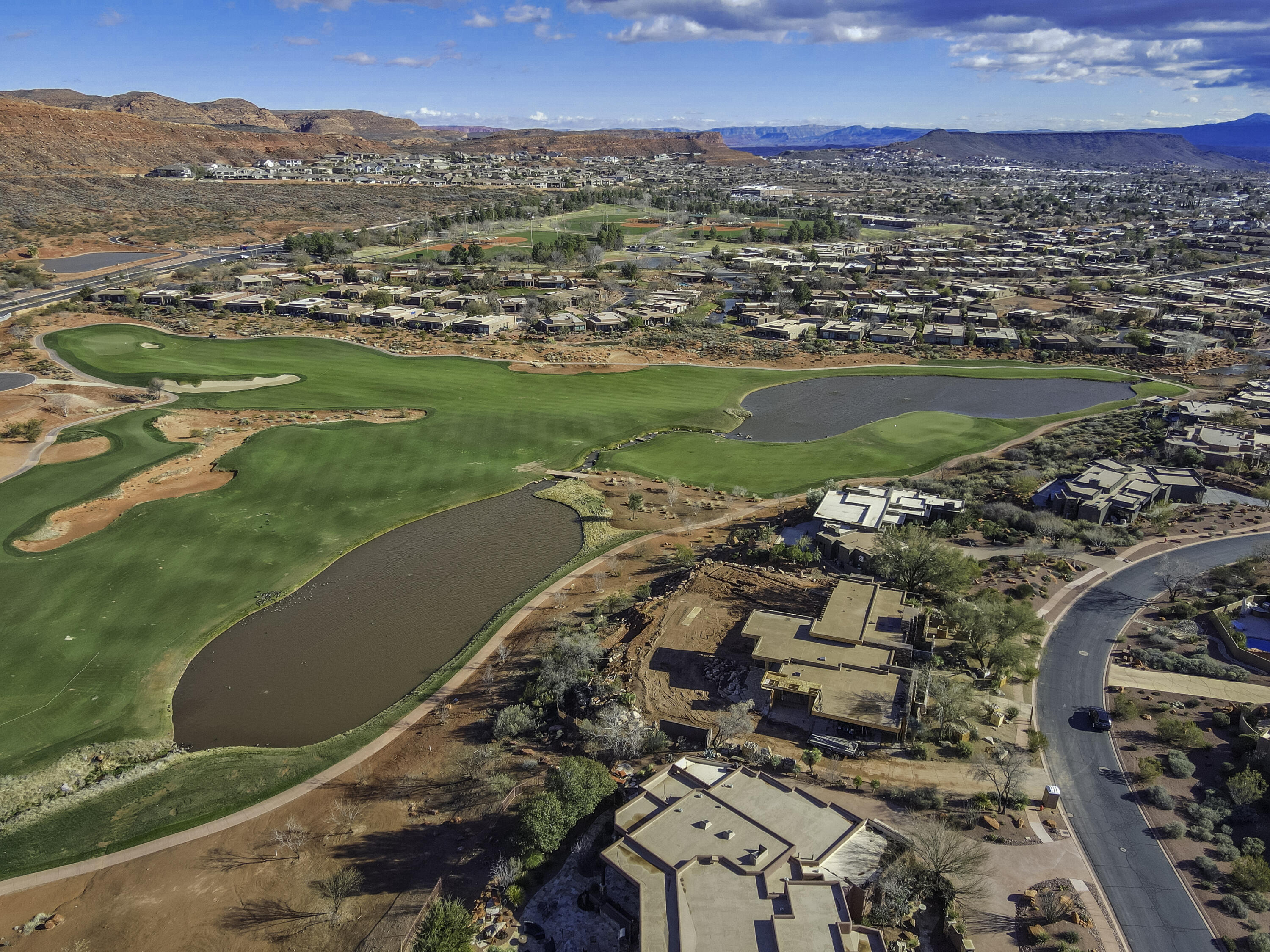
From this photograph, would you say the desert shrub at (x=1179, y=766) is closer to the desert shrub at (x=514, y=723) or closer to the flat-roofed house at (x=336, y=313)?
the desert shrub at (x=514, y=723)

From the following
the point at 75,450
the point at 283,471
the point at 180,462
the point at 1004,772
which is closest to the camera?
the point at 1004,772

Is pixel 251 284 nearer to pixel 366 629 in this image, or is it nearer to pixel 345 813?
pixel 366 629

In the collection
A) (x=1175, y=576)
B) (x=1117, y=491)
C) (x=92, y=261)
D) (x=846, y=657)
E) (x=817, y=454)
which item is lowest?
(x=1175, y=576)

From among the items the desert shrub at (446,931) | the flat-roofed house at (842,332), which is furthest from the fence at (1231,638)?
the flat-roofed house at (842,332)

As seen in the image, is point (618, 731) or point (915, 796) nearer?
point (915, 796)

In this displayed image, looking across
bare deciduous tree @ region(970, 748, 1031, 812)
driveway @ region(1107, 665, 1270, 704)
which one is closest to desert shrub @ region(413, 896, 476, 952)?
bare deciduous tree @ region(970, 748, 1031, 812)

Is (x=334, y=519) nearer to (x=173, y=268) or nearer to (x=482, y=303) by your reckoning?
(x=482, y=303)

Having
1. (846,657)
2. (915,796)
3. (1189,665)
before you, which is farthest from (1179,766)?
(846,657)
